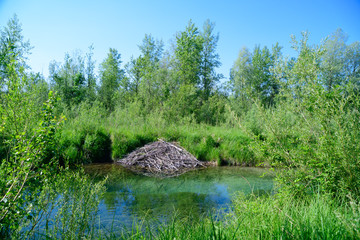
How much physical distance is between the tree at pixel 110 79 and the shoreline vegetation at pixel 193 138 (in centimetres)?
23

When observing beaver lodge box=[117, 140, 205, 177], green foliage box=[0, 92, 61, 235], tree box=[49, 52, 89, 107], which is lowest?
beaver lodge box=[117, 140, 205, 177]

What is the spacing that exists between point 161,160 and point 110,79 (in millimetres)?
23274

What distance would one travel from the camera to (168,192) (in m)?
6.06

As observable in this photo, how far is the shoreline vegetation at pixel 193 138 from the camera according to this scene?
8.03ft

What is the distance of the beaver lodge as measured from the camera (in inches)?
347

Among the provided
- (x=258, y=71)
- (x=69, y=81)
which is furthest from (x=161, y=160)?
(x=258, y=71)

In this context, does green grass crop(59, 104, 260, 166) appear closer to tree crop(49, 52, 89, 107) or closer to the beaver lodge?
the beaver lodge

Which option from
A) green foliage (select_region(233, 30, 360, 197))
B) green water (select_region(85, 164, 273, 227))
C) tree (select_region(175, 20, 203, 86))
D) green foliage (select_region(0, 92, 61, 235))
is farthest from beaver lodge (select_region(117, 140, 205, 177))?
tree (select_region(175, 20, 203, 86))

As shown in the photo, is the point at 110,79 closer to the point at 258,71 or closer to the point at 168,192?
the point at 258,71

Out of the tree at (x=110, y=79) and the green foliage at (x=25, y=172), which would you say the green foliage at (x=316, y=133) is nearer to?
the green foliage at (x=25, y=172)

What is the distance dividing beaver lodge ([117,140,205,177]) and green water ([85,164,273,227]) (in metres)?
0.58

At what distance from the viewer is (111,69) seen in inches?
1262

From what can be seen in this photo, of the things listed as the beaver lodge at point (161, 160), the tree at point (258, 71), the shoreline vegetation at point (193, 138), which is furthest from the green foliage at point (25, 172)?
the tree at point (258, 71)

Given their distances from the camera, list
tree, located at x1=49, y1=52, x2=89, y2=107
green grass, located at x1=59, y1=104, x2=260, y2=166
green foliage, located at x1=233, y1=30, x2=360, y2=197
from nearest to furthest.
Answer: green foliage, located at x1=233, y1=30, x2=360, y2=197, green grass, located at x1=59, y1=104, x2=260, y2=166, tree, located at x1=49, y1=52, x2=89, y2=107
